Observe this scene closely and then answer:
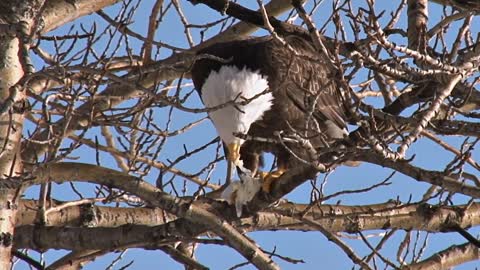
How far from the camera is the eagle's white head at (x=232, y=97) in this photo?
522 centimetres

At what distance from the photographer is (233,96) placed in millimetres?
5191

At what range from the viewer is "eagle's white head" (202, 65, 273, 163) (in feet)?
17.1

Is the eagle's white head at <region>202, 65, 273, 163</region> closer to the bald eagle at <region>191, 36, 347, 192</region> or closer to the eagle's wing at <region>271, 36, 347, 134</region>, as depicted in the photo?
the bald eagle at <region>191, 36, 347, 192</region>

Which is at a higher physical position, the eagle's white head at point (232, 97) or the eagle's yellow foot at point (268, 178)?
the eagle's white head at point (232, 97)

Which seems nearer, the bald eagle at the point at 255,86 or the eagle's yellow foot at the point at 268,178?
→ the eagle's yellow foot at the point at 268,178

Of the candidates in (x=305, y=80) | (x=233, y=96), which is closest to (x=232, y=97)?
(x=233, y=96)

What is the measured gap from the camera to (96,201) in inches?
186

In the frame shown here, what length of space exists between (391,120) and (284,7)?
2.25 m

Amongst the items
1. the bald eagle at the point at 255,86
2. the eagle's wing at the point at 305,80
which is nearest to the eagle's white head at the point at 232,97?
the bald eagle at the point at 255,86

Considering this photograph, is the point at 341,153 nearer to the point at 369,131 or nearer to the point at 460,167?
the point at 369,131

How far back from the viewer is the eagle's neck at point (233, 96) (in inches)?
206

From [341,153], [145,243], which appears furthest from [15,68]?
[341,153]

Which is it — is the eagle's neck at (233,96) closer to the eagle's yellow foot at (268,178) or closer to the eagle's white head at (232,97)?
the eagle's white head at (232,97)

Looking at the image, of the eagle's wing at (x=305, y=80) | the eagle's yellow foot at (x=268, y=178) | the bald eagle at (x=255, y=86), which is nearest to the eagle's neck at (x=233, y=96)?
the bald eagle at (x=255, y=86)
